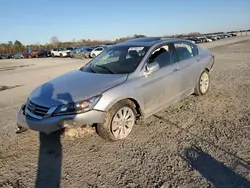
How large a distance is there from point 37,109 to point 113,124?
1.21 m

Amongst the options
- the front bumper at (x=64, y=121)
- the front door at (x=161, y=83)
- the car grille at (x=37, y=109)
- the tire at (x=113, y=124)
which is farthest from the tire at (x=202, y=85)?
the car grille at (x=37, y=109)

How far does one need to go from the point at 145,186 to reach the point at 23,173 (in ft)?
5.42

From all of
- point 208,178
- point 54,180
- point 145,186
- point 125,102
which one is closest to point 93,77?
point 125,102

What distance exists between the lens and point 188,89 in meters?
5.55

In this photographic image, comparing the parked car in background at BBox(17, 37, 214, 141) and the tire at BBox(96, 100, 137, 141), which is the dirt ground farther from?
the parked car in background at BBox(17, 37, 214, 141)

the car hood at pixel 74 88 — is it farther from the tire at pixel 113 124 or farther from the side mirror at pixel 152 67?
the side mirror at pixel 152 67

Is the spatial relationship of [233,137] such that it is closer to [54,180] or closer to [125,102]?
[125,102]

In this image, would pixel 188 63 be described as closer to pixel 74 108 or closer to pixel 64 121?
pixel 74 108

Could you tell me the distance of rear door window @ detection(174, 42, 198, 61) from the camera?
536 cm

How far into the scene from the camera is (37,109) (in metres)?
3.80

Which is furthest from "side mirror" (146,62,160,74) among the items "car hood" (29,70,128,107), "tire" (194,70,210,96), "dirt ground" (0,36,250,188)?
"tire" (194,70,210,96)

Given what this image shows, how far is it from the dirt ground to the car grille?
0.60 meters

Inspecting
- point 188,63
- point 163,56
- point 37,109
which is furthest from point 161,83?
point 37,109

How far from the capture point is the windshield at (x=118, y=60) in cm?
451
